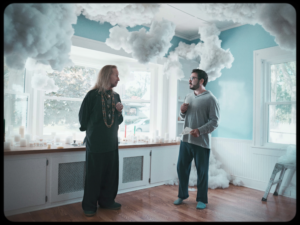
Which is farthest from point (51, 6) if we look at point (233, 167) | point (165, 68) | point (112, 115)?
point (233, 167)

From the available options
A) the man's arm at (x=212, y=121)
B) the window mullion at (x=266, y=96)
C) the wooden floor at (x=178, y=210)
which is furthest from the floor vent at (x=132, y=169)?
the window mullion at (x=266, y=96)

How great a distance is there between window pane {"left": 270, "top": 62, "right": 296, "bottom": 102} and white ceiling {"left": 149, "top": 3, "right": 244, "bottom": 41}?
0.96 metres

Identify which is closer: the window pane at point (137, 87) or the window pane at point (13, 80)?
the window pane at point (13, 80)

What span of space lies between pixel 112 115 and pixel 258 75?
227 cm

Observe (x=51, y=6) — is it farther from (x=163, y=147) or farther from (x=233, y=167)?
(x=233, y=167)

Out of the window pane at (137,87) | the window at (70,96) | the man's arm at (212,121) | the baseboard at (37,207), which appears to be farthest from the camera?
the window pane at (137,87)

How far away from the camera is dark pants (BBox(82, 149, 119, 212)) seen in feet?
7.64

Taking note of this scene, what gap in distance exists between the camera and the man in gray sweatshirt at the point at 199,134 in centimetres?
253

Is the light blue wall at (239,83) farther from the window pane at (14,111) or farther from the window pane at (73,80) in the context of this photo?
the window pane at (14,111)

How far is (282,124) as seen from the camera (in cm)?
328

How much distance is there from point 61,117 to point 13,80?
82 centimetres

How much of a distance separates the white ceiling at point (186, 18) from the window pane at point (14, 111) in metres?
2.15

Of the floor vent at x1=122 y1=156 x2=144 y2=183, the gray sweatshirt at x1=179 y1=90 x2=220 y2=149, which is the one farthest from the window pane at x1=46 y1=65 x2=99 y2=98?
the gray sweatshirt at x1=179 y1=90 x2=220 y2=149

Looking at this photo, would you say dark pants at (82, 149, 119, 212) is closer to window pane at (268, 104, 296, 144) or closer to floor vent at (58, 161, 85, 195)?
floor vent at (58, 161, 85, 195)
